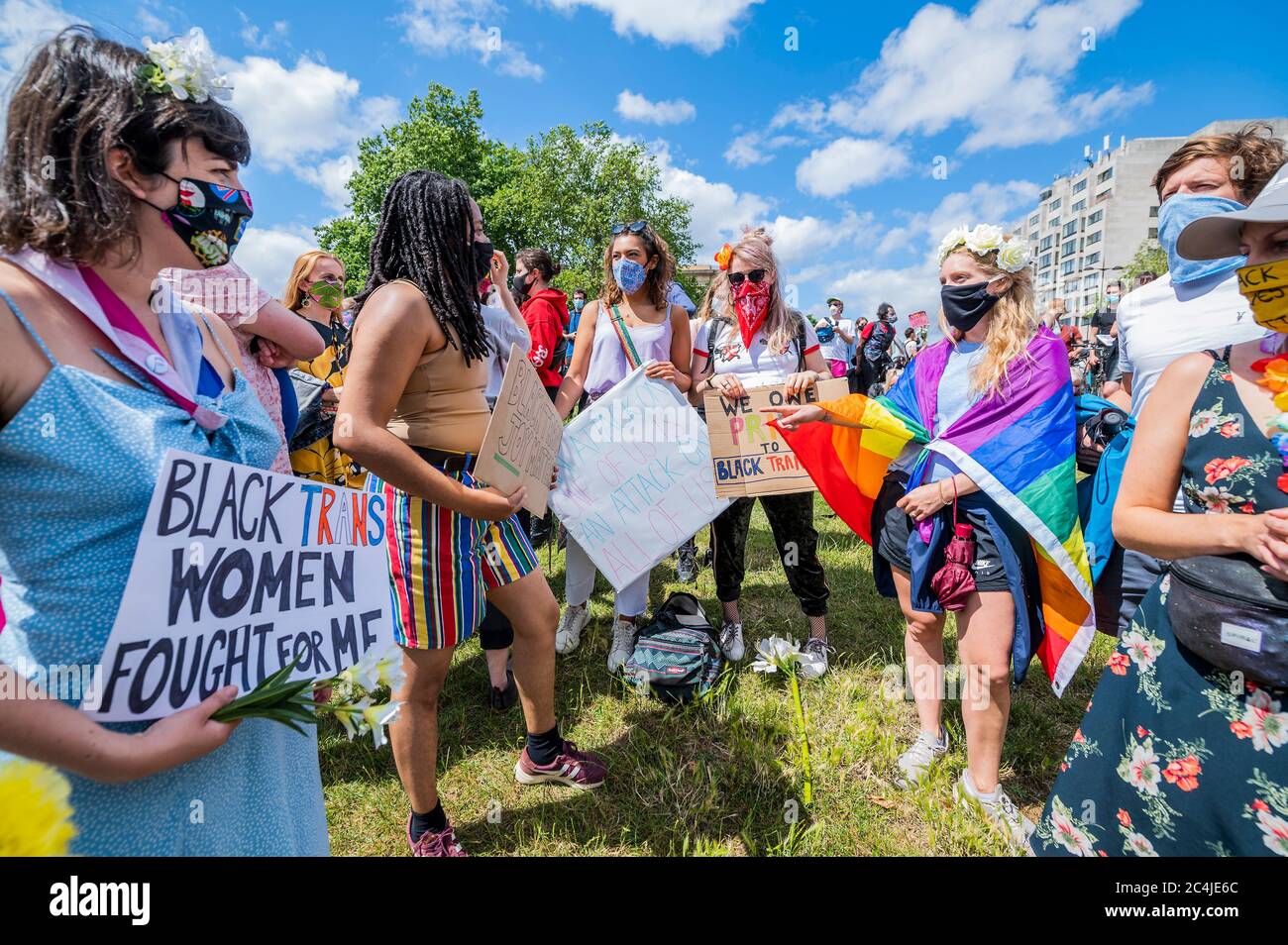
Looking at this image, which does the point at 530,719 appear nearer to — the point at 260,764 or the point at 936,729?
the point at 260,764

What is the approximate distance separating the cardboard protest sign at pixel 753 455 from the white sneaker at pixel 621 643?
3.67 feet

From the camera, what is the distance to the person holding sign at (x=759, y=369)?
11.2 ft

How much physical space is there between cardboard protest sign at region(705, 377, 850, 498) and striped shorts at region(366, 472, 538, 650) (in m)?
1.61

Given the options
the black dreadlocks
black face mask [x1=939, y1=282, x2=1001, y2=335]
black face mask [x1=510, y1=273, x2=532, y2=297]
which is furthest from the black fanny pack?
black face mask [x1=510, y1=273, x2=532, y2=297]

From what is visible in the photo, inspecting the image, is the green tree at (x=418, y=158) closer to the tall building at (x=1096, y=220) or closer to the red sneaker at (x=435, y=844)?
the red sneaker at (x=435, y=844)

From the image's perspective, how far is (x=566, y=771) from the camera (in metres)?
2.66

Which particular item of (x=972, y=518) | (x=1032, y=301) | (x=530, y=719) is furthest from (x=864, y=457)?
(x=530, y=719)

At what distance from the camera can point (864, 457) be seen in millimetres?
3072

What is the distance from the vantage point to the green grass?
2396 mm

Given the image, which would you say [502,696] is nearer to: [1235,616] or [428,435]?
[428,435]

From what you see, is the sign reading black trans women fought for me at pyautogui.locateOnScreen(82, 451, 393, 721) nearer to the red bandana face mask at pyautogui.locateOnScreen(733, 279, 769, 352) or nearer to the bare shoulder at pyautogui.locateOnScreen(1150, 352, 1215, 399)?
the bare shoulder at pyautogui.locateOnScreen(1150, 352, 1215, 399)

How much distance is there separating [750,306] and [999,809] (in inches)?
107

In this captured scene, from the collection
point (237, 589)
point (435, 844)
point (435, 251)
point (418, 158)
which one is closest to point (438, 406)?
point (435, 251)

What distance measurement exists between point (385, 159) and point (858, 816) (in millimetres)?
34773
